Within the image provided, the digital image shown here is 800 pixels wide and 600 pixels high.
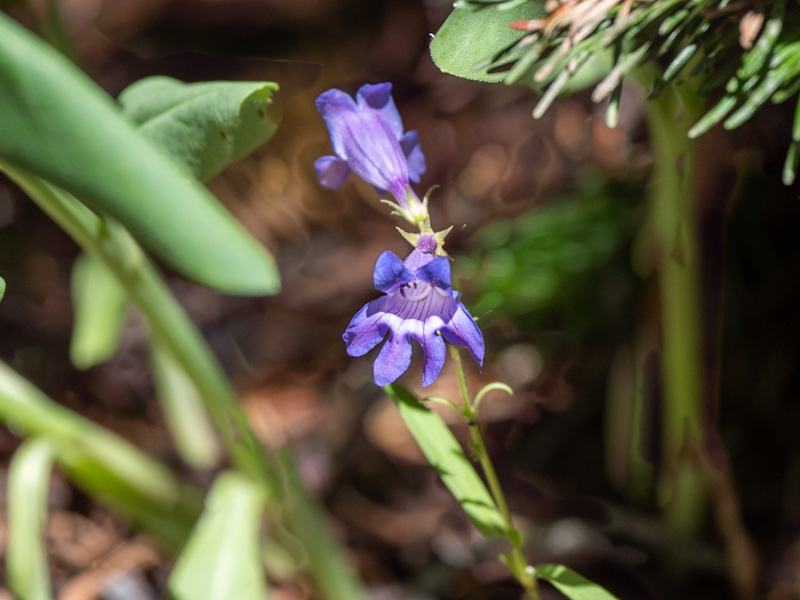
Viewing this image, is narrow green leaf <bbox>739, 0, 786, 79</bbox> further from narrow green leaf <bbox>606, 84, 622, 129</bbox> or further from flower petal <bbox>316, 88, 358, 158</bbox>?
flower petal <bbox>316, 88, 358, 158</bbox>

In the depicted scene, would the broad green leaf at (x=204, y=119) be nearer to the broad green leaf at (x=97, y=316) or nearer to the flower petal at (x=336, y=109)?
the flower petal at (x=336, y=109)

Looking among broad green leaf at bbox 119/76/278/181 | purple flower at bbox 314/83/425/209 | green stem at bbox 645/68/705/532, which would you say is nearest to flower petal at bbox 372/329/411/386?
purple flower at bbox 314/83/425/209

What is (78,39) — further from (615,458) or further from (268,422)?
(615,458)

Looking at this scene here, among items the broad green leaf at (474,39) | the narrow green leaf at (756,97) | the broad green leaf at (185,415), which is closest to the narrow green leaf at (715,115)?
the narrow green leaf at (756,97)

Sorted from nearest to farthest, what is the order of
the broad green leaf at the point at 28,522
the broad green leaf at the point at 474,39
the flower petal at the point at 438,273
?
the flower petal at the point at 438,273 < the broad green leaf at the point at 474,39 < the broad green leaf at the point at 28,522

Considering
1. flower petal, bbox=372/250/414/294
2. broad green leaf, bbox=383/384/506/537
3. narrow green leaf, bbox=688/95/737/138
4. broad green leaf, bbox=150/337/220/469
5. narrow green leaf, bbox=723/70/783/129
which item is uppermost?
narrow green leaf, bbox=723/70/783/129

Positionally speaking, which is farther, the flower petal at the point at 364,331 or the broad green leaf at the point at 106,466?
the broad green leaf at the point at 106,466

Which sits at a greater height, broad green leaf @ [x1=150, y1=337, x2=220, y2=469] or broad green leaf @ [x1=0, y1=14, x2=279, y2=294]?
broad green leaf @ [x1=0, y1=14, x2=279, y2=294]
